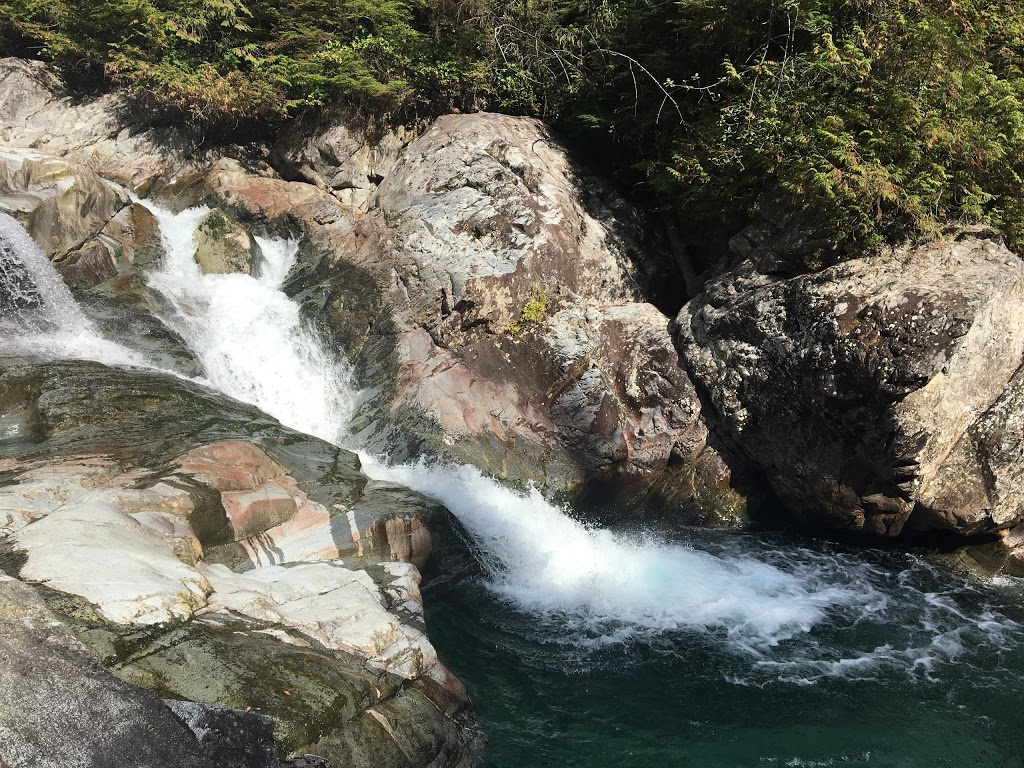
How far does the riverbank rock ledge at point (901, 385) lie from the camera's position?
8734 millimetres

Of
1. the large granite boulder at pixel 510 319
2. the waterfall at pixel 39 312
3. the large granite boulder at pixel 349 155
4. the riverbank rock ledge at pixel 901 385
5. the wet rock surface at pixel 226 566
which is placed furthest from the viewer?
Answer: the large granite boulder at pixel 349 155

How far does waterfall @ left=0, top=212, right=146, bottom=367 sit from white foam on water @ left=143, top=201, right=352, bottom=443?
1.20m

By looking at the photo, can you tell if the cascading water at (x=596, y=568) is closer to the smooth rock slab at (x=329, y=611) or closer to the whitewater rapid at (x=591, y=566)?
the whitewater rapid at (x=591, y=566)

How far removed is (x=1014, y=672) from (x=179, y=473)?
887 centimetres

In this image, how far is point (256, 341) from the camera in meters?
12.3

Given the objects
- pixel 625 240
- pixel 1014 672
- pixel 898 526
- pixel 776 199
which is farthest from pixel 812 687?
pixel 625 240

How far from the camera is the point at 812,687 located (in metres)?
6.97

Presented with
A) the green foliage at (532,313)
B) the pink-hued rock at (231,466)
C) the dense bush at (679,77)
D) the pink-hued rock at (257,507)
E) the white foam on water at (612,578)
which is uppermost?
the dense bush at (679,77)

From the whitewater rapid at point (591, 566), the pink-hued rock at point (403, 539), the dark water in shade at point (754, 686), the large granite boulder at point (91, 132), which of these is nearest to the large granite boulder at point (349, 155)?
the large granite boulder at point (91, 132)

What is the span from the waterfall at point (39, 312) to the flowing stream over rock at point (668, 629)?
1.1 inches

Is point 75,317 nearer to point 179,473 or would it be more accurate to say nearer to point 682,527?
point 179,473

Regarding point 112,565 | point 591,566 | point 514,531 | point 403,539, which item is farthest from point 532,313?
point 112,565

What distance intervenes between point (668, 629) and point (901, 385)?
411 centimetres

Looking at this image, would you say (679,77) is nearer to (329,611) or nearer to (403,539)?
(403,539)
